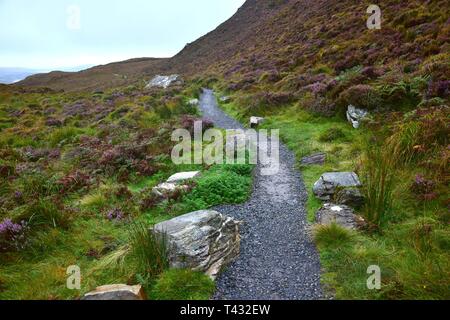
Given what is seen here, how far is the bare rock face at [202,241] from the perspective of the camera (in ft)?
16.9

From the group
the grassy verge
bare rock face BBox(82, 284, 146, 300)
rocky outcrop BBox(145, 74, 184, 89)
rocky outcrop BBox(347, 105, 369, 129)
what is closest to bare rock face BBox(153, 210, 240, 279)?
bare rock face BBox(82, 284, 146, 300)

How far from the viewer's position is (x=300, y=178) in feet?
28.3

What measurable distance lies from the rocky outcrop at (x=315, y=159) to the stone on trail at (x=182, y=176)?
3117 mm

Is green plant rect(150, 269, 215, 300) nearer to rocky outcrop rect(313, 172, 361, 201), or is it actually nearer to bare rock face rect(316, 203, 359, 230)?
bare rock face rect(316, 203, 359, 230)

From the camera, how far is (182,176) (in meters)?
8.87

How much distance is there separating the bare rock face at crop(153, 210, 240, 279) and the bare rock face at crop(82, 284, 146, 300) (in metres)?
0.79

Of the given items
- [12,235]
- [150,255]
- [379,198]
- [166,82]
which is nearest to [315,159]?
[379,198]

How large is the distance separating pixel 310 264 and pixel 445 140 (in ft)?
15.7

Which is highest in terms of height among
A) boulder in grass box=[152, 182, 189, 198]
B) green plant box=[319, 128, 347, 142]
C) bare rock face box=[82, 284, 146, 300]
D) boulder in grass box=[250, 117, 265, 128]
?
boulder in grass box=[250, 117, 265, 128]

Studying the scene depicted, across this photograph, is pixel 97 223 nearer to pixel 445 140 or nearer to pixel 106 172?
pixel 106 172

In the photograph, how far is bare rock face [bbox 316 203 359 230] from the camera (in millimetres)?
6066

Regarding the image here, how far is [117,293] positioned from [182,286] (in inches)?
36.3

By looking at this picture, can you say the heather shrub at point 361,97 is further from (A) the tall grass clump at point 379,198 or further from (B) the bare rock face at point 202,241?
(B) the bare rock face at point 202,241

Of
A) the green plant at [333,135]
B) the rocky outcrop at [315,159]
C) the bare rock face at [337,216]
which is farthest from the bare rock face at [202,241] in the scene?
the green plant at [333,135]
